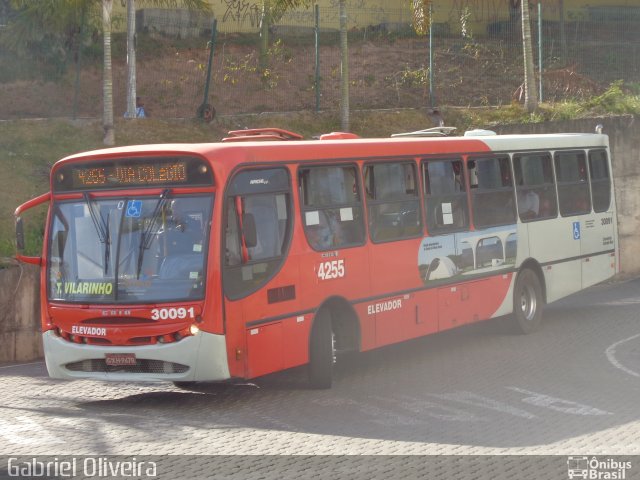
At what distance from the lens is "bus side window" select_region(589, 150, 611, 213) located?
2017cm

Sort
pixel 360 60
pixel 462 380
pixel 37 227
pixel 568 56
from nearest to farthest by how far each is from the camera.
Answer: pixel 462 380 → pixel 37 227 → pixel 568 56 → pixel 360 60

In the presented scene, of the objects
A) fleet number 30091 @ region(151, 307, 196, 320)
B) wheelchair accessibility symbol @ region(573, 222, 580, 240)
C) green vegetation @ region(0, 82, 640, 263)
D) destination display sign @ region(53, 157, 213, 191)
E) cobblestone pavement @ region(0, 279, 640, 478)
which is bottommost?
cobblestone pavement @ region(0, 279, 640, 478)

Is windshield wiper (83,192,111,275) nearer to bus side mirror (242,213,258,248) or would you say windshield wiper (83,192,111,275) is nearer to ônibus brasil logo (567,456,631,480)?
bus side mirror (242,213,258,248)

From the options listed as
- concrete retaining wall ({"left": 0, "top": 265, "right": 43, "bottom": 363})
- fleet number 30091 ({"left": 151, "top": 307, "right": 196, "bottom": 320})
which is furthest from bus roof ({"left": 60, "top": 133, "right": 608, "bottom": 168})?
concrete retaining wall ({"left": 0, "top": 265, "right": 43, "bottom": 363})

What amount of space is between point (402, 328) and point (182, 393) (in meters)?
2.92

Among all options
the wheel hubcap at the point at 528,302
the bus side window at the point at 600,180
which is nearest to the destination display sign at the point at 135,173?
the wheel hubcap at the point at 528,302

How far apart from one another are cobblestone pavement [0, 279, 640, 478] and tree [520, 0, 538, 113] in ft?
41.3

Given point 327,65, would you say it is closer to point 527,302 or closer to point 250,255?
point 527,302

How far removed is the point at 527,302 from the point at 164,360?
757 cm

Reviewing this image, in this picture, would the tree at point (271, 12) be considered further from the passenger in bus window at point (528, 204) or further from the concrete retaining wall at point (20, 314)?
the concrete retaining wall at point (20, 314)

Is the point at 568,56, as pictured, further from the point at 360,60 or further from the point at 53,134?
the point at 53,134

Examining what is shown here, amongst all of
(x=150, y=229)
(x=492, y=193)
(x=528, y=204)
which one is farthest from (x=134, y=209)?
(x=528, y=204)

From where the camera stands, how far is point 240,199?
12.7 metres

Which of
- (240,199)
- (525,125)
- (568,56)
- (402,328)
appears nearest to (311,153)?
(240,199)
